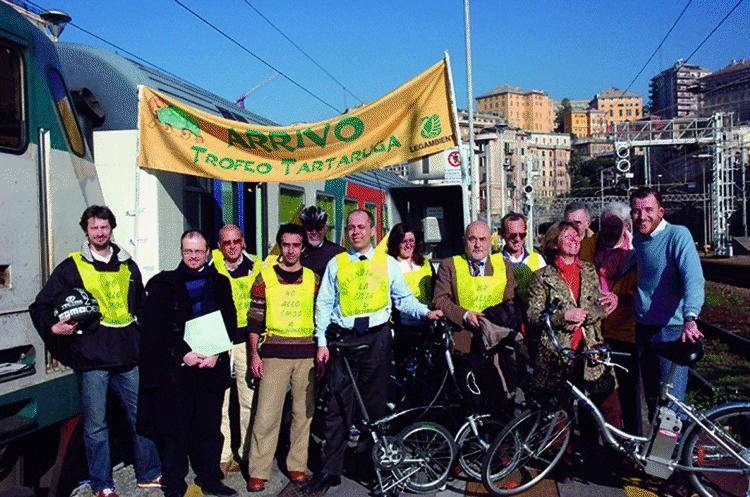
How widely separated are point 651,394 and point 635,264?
3.23 ft

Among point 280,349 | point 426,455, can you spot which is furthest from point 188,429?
point 426,455

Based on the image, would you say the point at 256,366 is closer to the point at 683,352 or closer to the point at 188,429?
the point at 188,429

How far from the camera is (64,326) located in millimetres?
4652

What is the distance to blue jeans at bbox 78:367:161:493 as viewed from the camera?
4.96 m

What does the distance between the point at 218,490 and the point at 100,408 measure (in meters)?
1.02

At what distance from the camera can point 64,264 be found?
4.80m

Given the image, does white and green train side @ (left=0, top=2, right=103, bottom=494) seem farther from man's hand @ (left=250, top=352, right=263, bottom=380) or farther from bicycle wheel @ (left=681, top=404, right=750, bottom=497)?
bicycle wheel @ (left=681, top=404, right=750, bottom=497)

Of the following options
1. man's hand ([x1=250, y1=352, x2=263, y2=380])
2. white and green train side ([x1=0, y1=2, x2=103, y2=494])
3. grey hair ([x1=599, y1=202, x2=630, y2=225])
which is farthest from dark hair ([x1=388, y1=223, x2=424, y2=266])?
white and green train side ([x1=0, y1=2, x2=103, y2=494])

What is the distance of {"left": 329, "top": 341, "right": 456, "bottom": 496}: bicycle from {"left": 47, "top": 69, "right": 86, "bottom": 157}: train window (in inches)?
92.5

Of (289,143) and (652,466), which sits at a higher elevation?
(289,143)

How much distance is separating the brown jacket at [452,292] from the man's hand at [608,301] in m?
0.71

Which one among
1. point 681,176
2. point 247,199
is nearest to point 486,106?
point 681,176

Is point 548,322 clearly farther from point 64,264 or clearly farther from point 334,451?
point 64,264

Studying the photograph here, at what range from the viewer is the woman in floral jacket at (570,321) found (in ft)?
16.8
